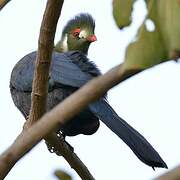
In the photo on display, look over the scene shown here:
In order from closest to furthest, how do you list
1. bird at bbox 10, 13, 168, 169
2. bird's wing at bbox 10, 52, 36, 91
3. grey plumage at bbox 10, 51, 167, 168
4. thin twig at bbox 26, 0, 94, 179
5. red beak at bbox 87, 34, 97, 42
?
thin twig at bbox 26, 0, 94, 179 → bird at bbox 10, 13, 168, 169 → grey plumage at bbox 10, 51, 167, 168 → bird's wing at bbox 10, 52, 36, 91 → red beak at bbox 87, 34, 97, 42

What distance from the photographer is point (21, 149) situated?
875mm

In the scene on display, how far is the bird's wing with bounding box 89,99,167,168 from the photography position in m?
2.56

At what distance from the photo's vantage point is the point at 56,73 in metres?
3.86

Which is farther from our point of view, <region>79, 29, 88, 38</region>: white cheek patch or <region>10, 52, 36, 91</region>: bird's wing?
<region>79, 29, 88, 38</region>: white cheek patch

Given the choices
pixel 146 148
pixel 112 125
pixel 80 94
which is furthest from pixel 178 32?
pixel 112 125

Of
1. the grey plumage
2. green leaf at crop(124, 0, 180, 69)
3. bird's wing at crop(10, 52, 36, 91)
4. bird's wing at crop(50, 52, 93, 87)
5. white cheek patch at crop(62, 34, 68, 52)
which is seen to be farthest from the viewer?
white cheek patch at crop(62, 34, 68, 52)

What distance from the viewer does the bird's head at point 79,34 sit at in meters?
5.16

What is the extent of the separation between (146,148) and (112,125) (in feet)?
1.84

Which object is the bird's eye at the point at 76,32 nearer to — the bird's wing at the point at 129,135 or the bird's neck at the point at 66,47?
the bird's neck at the point at 66,47

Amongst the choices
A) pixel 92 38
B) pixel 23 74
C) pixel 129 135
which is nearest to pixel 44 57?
pixel 129 135

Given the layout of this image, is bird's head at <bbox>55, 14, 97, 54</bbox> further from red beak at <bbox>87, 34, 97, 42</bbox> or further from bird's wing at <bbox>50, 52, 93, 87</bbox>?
bird's wing at <bbox>50, 52, 93, 87</bbox>

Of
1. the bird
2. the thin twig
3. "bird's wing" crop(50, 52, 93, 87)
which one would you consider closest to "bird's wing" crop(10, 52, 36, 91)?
the bird

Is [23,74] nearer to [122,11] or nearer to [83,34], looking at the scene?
[83,34]

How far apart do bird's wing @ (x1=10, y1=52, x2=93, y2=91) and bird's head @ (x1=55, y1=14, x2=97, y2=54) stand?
0.91 meters
